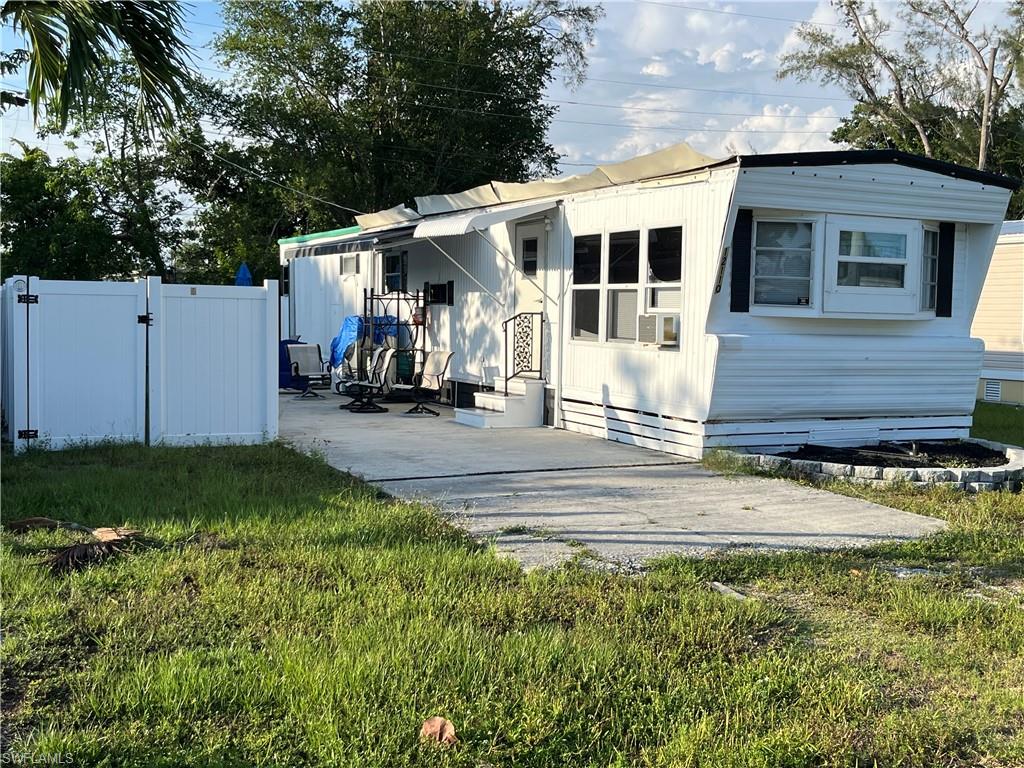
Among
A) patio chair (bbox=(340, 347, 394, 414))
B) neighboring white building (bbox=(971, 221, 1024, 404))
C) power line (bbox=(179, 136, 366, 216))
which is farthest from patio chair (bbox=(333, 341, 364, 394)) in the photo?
power line (bbox=(179, 136, 366, 216))

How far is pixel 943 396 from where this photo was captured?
1066 centimetres

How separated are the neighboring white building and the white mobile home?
6570 millimetres

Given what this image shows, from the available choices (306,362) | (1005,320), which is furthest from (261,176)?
(1005,320)

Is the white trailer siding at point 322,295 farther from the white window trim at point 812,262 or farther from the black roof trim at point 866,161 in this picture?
the black roof trim at point 866,161

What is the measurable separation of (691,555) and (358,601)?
2.15m

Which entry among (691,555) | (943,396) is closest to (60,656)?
(691,555)

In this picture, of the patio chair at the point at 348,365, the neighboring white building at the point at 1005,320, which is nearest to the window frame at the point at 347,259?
the patio chair at the point at 348,365

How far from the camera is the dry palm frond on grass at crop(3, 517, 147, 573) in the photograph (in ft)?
16.2

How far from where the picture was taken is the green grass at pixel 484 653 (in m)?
3.22

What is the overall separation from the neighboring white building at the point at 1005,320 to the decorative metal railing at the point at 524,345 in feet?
27.7

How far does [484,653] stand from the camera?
3879 millimetres

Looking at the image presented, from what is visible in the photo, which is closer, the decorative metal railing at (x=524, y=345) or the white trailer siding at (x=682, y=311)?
the white trailer siding at (x=682, y=311)

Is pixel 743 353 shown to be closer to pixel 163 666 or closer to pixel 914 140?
pixel 163 666

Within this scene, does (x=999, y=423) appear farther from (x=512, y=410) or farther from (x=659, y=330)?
(x=512, y=410)
